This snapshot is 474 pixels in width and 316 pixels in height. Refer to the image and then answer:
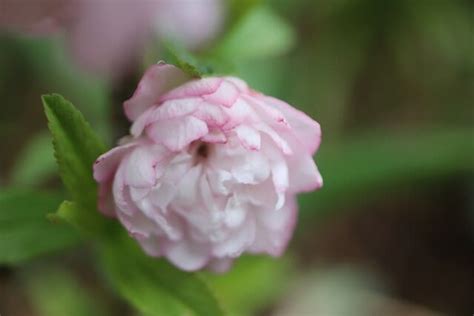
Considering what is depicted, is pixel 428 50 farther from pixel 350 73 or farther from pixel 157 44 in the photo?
pixel 157 44

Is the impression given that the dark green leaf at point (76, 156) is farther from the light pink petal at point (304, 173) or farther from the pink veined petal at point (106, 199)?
the light pink petal at point (304, 173)

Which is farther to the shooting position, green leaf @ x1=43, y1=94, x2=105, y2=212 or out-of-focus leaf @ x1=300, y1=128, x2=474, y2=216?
out-of-focus leaf @ x1=300, y1=128, x2=474, y2=216

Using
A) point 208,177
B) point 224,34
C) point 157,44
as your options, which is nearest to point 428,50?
point 224,34

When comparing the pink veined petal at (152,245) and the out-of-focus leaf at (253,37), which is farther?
the out-of-focus leaf at (253,37)

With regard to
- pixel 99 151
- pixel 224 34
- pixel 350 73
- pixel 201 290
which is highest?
pixel 350 73

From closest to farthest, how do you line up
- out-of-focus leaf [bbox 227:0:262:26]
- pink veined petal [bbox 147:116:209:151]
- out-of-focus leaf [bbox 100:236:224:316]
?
pink veined petal [bbox 147:116:209:151] → out-of-focus leaf [bbox 100:236:224:316] → out-of-focus leaf [bbox 227:0:262:26]

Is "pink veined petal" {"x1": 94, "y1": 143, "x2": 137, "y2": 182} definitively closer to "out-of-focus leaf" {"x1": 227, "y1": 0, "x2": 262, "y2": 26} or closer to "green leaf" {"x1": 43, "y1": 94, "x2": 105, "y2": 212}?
"green leaf" {"x1": 43, "y1": 94, "x2": 105, "y2": 212}

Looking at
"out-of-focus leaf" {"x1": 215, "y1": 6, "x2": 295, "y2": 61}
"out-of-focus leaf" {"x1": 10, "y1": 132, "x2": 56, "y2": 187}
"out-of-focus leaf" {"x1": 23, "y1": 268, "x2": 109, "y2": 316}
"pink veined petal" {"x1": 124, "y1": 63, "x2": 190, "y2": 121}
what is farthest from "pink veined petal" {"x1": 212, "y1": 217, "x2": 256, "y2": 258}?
"out-of-focus leaf" {"x1": 23, "y1": 268, "x2": 109, "y2": 316}

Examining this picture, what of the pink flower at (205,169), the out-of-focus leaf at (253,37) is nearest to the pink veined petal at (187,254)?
the pink flower at (205,169)
